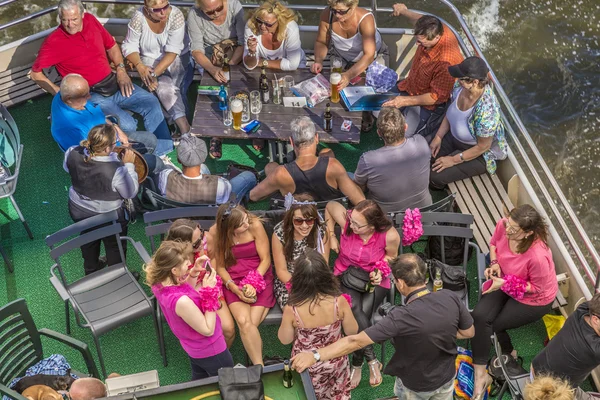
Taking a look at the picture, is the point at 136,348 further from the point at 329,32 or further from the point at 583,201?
the point at 583,201

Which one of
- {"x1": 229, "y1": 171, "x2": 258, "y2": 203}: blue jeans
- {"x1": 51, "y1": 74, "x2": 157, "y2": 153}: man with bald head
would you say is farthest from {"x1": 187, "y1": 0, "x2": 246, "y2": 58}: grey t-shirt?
{"x1": 229, "y1": 171, "x2": 258, "y2": 203}: blue jeans

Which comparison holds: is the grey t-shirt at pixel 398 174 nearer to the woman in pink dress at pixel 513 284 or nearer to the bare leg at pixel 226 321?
the woman in pink dress at pixel 513 284

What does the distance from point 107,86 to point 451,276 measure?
12.7ft

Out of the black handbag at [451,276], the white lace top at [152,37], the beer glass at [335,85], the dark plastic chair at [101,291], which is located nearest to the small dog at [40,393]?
the dark plastic chair at [101,291]

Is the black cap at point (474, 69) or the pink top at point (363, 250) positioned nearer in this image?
the pink top at point (363, 250)

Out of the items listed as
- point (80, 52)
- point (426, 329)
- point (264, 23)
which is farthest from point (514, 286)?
point (80, 52)

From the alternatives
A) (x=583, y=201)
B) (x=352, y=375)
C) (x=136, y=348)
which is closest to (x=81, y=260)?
(x=136, y=348)

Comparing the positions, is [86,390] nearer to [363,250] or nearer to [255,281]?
[255,281]

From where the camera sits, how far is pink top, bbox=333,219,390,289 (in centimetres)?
570

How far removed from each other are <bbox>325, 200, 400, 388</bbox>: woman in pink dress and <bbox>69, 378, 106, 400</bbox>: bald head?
5.94 feet

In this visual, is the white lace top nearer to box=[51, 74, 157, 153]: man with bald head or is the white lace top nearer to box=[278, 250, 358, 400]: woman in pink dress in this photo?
box=[51, 74, 157, 153]: man with bald head

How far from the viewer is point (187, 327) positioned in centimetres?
504

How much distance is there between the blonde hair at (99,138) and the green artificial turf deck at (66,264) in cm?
127

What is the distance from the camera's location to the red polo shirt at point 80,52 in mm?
7414
